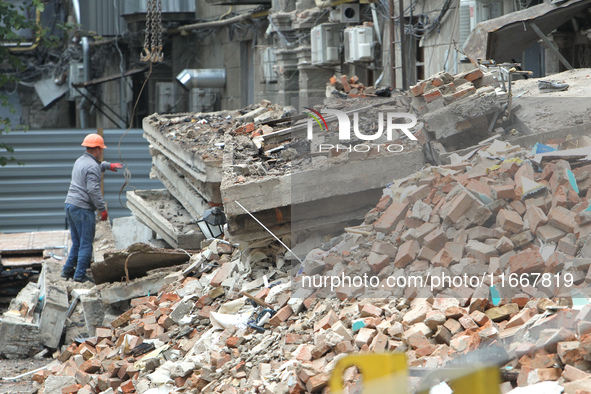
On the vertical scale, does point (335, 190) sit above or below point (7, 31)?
below

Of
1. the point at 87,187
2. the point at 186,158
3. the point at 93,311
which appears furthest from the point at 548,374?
the point at 87,187

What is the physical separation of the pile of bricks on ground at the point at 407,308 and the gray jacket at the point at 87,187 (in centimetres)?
282

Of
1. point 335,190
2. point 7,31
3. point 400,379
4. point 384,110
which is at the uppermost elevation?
point 7,31

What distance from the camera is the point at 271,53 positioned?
16.4m

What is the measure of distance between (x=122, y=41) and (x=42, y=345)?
47.7ft

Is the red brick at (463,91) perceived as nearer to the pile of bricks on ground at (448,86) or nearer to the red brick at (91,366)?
the pile of bricks on ground at (448,86)

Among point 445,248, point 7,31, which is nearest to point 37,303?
point 445,248

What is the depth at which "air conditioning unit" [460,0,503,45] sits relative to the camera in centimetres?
966

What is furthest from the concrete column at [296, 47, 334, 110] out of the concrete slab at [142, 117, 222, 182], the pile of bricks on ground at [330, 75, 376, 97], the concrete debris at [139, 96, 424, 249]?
the concrete debris at [139, 96, 424, 249]

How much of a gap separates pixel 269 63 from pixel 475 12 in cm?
752

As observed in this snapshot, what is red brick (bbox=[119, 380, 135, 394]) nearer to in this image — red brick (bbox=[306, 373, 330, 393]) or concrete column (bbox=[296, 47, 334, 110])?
red brick (bbox=[306, 373, 330, 393])

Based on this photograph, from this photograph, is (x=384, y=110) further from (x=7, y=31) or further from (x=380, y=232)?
(x=7, y=31)

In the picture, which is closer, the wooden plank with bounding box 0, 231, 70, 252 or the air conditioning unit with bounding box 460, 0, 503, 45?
the wooden plank with bounding box 0, 231, 70, 252

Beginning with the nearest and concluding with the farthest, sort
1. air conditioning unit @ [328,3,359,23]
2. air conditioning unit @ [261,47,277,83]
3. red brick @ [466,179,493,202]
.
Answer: red brick @ [466,179,493,202] < air conditioning unit @ [328,3,359,23] < air conditioning unit @ [261,47,277,83]
